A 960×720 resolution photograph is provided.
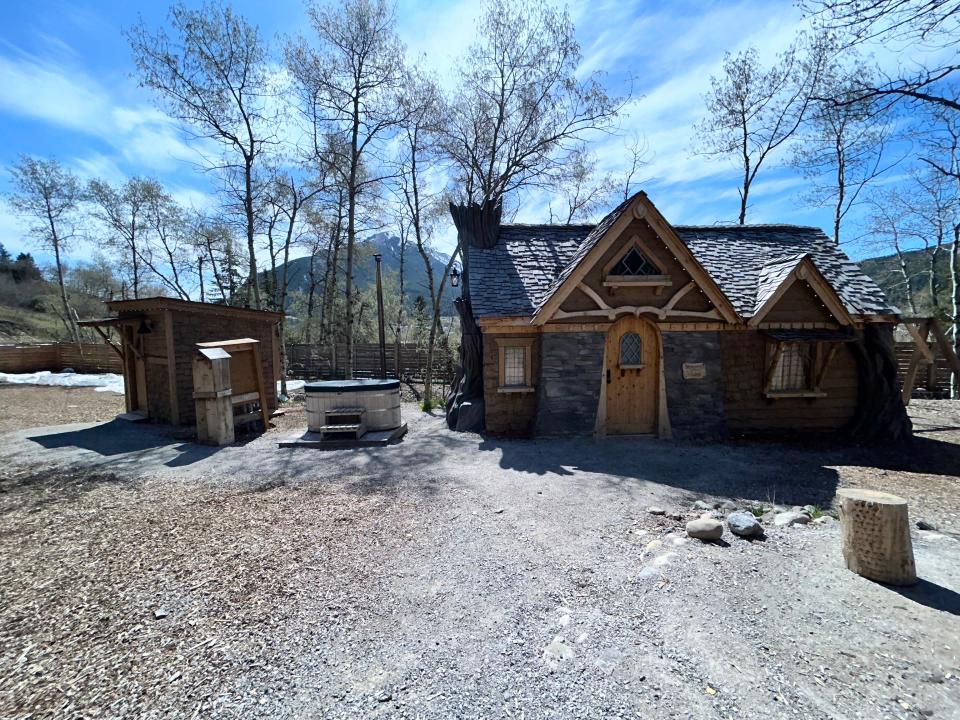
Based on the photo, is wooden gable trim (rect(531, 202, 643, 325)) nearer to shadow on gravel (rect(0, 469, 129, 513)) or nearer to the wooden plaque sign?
the wooden plaque sign

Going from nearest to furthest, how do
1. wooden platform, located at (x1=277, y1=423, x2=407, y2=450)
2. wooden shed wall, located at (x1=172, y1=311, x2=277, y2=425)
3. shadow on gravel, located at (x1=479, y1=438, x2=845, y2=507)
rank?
shadow on gravel, located at (x1=479, y1=438, x2=845, y2=507) < wooden platform, located at (x1=277, y1=423, x2=407, y2=450) < wooden shed wall, located at (x1=172, y1=311, x2=277, y2=425)

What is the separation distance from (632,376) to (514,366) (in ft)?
8.99

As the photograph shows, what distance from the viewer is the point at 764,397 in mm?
9672

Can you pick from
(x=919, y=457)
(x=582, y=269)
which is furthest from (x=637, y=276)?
(x=919, y=457)

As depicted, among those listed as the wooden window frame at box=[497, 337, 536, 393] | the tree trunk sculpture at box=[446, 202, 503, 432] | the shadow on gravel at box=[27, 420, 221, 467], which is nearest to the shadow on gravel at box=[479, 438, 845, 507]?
the tree trunk sculpture at box=[446, 202, 503, 432]

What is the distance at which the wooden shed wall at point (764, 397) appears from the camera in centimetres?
956

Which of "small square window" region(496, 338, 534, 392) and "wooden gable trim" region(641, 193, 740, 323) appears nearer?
"wooden gable trim" region(641, 193, 740, 323)

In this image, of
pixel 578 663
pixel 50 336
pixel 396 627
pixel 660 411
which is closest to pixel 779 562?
pixel 578 663

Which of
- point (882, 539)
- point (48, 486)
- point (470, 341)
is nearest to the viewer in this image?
point (882, 539)

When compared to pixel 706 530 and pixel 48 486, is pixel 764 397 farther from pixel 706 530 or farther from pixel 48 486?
pixel 48 486

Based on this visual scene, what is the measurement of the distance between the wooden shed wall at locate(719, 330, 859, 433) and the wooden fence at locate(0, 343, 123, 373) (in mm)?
29420

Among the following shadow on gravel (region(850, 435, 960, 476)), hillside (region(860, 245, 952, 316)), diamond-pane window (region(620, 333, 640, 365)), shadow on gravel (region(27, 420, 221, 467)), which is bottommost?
shadow on gravel (region(850, 435, 960, 476))

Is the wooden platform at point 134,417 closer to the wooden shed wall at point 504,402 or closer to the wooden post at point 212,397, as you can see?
the wooden post at point 212,397

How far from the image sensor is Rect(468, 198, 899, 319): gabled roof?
9586 millimetres
